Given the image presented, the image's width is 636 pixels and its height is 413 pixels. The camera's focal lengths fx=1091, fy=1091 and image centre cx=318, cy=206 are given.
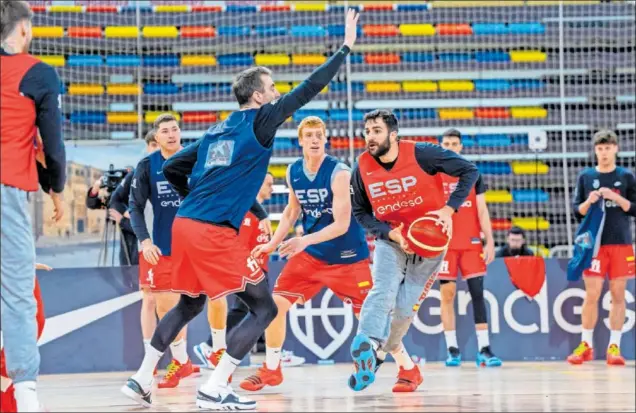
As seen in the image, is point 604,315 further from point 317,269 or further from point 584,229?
point 317,269

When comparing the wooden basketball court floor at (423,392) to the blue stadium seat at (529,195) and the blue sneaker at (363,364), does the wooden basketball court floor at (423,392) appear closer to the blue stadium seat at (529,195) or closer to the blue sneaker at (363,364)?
the blue sneaker at (363,364)

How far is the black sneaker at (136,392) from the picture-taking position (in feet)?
25.4

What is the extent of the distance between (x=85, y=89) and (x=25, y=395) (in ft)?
39.5

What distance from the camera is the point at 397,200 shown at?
797 centimetres

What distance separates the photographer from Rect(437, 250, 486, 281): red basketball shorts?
1142cm

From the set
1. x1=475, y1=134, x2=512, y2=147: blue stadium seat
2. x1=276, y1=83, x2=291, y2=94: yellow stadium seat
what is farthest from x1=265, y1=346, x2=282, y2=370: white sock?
x1=475, y1=134, x2=512, y2=147: blue stadium seat

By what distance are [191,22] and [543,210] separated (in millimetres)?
6044

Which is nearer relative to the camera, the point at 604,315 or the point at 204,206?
the point at 204,206

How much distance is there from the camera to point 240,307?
10891 millimetres

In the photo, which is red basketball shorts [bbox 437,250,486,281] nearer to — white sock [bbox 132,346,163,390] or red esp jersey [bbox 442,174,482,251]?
red esp jersey [bbox 442,174,482,251]

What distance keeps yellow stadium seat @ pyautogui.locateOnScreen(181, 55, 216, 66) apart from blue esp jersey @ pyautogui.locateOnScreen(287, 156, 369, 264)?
7.87 m

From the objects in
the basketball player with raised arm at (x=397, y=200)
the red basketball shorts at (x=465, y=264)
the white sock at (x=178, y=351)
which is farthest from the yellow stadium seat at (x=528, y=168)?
the basketball player with raised arm at (x=397, y=200)

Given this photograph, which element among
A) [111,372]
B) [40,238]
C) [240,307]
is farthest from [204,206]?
[40,238]

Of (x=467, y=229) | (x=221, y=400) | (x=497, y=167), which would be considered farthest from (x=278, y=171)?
(x=221, y=400)
